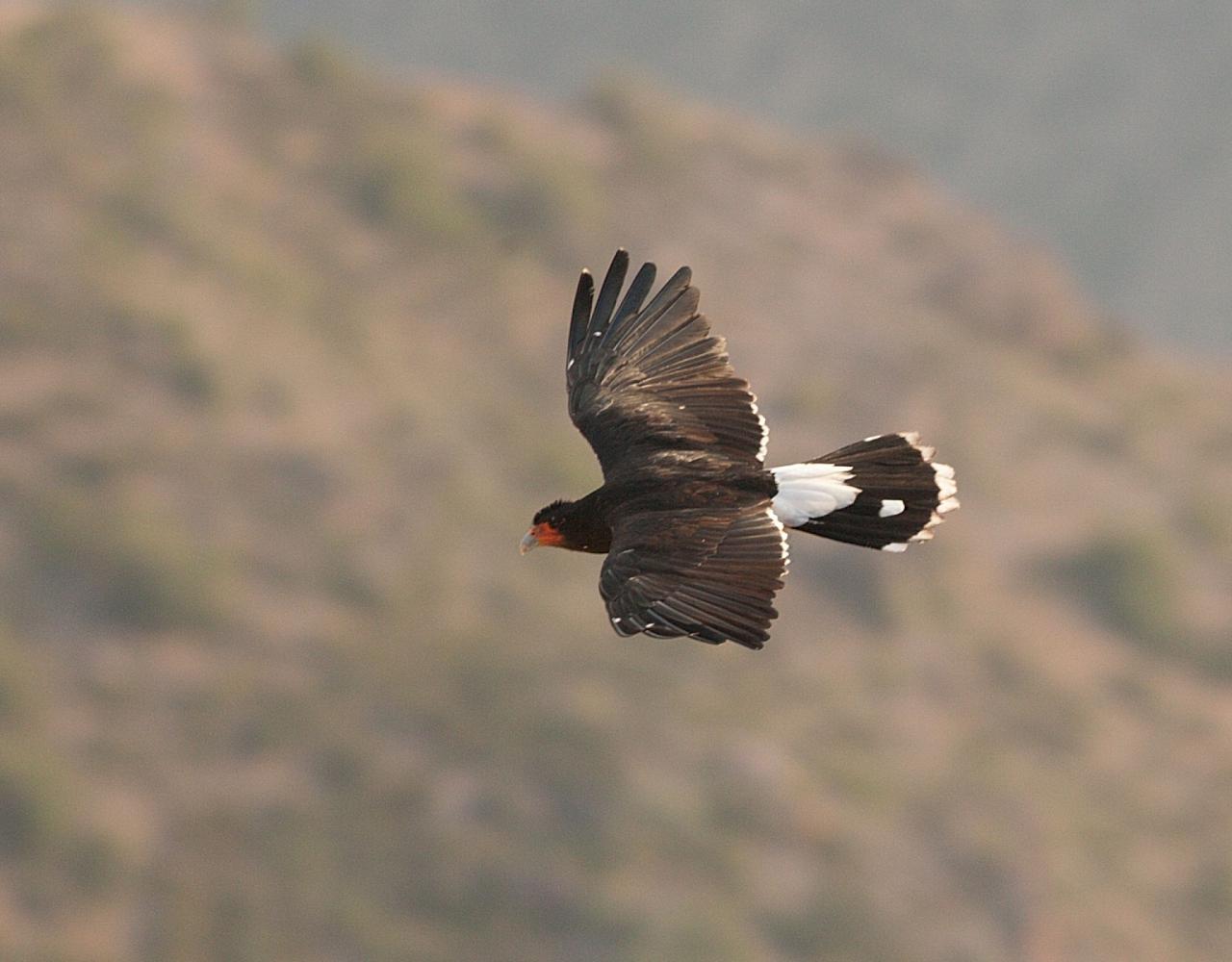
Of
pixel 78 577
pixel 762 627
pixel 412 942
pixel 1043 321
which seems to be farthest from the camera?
pixel 1043 321

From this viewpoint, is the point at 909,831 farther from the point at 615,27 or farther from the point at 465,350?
the point at 615,27

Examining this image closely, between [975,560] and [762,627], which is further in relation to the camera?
[975,560]

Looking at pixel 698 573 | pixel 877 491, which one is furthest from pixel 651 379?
pixel 698 573

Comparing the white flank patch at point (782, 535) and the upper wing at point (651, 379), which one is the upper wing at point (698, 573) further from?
the upper wing at point (651, 379)

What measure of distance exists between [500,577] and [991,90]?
62.4m

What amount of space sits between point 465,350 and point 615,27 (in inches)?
2038

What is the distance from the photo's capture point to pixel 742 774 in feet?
92.9

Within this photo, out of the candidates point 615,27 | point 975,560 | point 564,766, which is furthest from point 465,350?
point 615,27

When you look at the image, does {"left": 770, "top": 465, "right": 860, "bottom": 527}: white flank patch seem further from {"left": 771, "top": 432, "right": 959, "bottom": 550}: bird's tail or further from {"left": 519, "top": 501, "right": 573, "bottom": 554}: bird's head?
{"left": 519, "top": 501, "right": 573, "bottom": 554}: bird's head

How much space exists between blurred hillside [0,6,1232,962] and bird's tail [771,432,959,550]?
50.9 ft

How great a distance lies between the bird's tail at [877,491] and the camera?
34.6 ft

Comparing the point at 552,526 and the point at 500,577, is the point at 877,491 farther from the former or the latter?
the point at 500,577

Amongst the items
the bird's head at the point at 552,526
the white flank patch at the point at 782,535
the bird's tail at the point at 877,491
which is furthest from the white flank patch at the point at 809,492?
the bird's head at the point at 552,526

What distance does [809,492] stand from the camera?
34.4 feet
